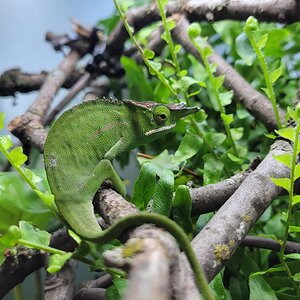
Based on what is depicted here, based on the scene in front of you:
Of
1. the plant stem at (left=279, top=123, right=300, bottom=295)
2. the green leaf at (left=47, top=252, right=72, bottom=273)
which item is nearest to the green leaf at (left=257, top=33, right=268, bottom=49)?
the plant stem at (left=279, top=123, right=300, bottom=295)

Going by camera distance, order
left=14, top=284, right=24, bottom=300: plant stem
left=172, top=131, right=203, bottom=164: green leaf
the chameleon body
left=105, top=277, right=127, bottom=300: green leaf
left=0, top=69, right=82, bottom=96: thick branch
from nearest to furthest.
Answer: left=105, top=277, right=127, bottom=300: green leaf < the chameleon body < left=172, top=131, right=203, bottom=164: green leaf < left=14, top=284, right=24, bottom=300: plant stem < left=0, top=69, right=82, bottom=96: thick branch

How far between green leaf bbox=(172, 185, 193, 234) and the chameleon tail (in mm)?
126

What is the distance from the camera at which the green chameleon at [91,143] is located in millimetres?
791

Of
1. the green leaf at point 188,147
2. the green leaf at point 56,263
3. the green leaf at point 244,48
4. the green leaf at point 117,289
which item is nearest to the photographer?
the green leaf at point 56,263

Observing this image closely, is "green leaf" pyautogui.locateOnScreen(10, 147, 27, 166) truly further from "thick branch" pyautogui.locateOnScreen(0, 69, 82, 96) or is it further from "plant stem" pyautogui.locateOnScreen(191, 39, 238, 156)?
"thick branch" pyautogui.locateOnScreen(0, 69, 82, 96)

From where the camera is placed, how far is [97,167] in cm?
86

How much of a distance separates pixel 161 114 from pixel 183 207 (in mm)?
177

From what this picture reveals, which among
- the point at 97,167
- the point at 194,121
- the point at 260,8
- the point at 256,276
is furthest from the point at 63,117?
the point at 260,8

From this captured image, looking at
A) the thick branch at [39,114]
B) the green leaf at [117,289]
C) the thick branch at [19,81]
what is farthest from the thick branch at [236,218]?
the thick branch at [19,81]

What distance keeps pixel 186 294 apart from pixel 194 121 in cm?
54

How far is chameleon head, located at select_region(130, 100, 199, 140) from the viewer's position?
0.87 meters

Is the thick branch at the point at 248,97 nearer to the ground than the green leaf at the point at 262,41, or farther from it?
nearer to the ground

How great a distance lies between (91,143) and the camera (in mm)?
867

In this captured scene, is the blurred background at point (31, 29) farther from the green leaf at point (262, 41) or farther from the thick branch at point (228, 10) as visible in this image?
the green leaf at point (262, 41)
